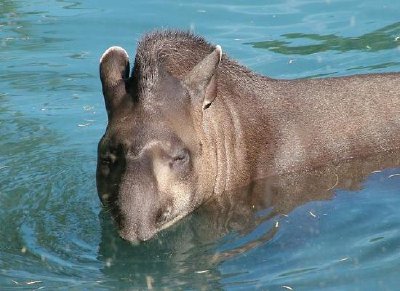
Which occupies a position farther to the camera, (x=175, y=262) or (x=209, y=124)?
(x=209, y=124)

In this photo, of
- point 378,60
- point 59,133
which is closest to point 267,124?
point 59,133

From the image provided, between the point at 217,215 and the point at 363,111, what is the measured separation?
2282 millimetres

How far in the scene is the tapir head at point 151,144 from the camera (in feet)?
34.6

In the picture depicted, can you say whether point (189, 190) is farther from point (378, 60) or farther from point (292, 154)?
point (378, 60)

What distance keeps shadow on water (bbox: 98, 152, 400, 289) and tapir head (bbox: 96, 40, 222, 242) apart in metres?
0.38

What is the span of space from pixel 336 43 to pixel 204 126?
6666 millimetres

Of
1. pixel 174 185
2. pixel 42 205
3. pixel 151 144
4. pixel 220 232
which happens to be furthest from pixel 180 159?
pixel 42 205

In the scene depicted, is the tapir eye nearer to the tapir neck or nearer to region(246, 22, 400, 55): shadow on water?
the tapir neck

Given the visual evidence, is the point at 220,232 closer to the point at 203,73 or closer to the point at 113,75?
the point at 203,73

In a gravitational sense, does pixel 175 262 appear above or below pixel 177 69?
below

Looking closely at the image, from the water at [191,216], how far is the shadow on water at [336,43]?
0.10ft

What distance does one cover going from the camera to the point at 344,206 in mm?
12375

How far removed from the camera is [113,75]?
453 inches

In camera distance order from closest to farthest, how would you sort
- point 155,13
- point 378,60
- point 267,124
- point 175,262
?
1. point 175,262
2. point 267,124
3. point 378,60
4. point 155,13
